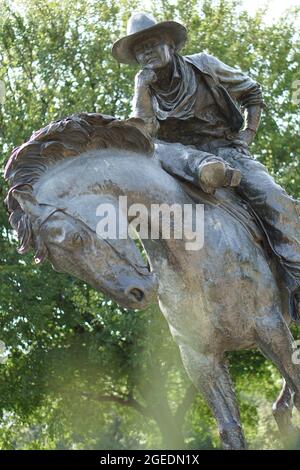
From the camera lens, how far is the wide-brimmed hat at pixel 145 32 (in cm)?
515

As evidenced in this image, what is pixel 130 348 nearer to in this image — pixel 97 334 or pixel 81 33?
pixel 97 334

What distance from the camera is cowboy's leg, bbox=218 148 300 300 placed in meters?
5.07

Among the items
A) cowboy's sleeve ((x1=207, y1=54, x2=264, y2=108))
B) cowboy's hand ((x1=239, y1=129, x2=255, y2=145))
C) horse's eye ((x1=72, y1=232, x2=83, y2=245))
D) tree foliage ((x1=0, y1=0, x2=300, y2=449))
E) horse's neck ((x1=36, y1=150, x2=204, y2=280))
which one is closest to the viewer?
horse's eye ((x1=72, y1=232, x2=83, y2=245))

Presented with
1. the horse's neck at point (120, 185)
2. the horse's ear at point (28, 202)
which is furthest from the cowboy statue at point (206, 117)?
the horse's ear at point (28, 202)

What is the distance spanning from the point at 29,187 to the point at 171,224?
0.85 meters

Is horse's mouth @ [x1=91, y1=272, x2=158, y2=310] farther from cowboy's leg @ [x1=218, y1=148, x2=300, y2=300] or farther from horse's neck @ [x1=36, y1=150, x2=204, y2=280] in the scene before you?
cowboy's leg @ [x1=218, y1=148, x2=300, y2=300]

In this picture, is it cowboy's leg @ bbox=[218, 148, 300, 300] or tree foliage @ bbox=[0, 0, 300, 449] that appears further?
tree foliage @ bbox=[0, 0, 300, 449]

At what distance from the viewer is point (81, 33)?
19.1 metres

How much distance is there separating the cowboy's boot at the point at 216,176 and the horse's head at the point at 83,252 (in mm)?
892

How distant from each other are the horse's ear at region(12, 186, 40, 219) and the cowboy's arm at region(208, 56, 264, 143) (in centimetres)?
187

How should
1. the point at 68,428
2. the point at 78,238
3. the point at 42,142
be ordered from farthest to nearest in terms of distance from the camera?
the point at 68,428
the point at 42,142
the point at 78,238

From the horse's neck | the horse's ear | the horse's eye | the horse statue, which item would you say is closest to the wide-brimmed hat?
the horse statue
